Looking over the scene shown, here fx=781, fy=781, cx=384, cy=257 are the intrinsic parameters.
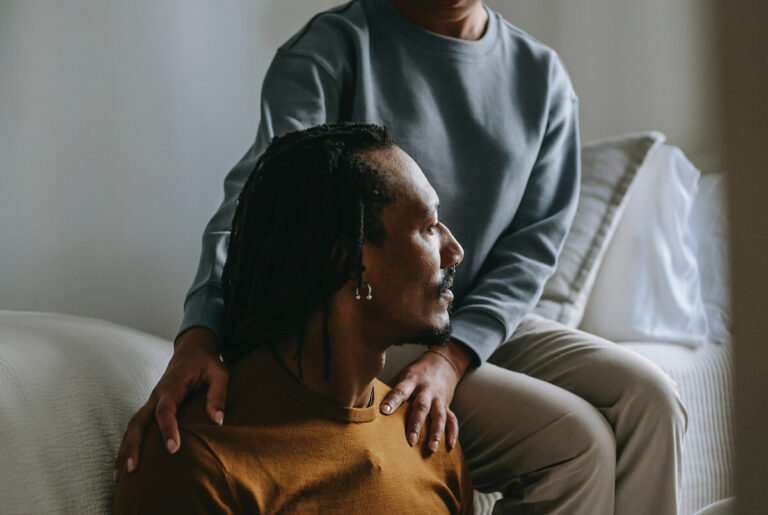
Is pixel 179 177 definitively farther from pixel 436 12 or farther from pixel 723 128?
pixel 723 128

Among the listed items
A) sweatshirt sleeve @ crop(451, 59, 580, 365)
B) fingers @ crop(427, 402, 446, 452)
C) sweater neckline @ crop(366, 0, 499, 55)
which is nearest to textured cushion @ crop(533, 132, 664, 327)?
sweatshirt sleeve @ crop(451, 59, 580, 365)

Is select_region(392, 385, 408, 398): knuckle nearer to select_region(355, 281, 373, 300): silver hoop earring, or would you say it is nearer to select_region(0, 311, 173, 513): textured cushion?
select_region(355, 281, 373, 300): silver hoop earring

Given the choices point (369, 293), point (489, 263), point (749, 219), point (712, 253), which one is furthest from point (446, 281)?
point (712, 253)

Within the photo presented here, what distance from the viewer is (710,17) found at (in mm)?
264

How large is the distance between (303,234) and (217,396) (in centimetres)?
21

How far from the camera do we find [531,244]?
1.33 m

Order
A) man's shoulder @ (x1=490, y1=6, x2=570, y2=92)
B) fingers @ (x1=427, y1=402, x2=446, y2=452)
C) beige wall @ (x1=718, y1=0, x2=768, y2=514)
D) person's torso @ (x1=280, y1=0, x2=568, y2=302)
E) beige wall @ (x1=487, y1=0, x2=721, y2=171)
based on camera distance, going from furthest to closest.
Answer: beige wall @ (x1=487, y1=0, x2=721, y2=171)
man's shoulder @ (x1=490, y1=6, x2=570, y2=92)
person's torso @ (x1=280, y1=0, x2=568, y2=302)
fingers @ (x1=427, y1=402, x2=446, y2=452)
beige wall @ (x1=718, y1=0, x2=768, y2=514)

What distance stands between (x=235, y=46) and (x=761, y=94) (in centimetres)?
178

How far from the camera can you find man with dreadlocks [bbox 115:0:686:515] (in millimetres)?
1031

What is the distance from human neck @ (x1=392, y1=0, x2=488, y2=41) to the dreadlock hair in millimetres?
484

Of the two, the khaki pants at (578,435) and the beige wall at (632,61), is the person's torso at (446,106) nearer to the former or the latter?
the khaki pants at (578,435)

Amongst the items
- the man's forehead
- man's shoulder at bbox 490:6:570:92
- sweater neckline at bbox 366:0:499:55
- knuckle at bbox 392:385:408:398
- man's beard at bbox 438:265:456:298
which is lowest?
knuckle at bbox 392:385:408:398

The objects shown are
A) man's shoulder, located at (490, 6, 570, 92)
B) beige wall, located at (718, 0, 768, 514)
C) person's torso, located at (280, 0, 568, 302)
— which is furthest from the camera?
man's shoulder, located at (490, 6, 570, 92)

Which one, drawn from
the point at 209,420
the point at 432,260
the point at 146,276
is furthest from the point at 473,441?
the point at 146,276
